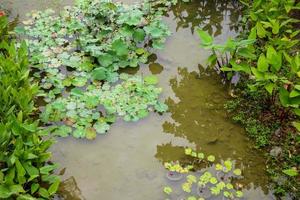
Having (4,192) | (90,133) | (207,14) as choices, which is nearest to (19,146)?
(4,192)

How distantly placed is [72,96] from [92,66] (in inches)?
23.6

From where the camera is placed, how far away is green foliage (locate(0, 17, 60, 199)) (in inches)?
151

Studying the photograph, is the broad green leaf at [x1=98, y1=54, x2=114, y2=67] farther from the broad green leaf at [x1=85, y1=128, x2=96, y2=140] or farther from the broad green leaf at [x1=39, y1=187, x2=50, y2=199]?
the broad green leaf at [x1=39, y1=187, x2=50, y2=199]

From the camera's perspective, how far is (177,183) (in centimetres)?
457

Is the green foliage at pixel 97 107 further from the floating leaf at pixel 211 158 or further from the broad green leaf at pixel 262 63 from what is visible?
the broad green leaf at pixel 262 63

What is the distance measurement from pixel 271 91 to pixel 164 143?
1405 mm

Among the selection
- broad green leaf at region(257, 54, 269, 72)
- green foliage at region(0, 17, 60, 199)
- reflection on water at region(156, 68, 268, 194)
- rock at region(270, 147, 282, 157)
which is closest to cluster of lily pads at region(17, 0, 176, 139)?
reflection on water at region(156, 68, 268, 194)

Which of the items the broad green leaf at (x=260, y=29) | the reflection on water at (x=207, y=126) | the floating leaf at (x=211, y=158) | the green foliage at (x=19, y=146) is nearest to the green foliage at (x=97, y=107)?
the reflection on water at (x=207, y=126)

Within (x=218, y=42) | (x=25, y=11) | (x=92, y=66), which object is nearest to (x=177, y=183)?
(x=92, y=66)

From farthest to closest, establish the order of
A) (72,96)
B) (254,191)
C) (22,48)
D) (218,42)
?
(218,42), (72,96), (22,48), (254,191)

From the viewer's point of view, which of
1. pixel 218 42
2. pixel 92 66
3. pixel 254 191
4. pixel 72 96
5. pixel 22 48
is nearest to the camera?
pixel 254 191

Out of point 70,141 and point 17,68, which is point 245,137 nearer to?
point 70,141

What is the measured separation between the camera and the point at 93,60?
587cm

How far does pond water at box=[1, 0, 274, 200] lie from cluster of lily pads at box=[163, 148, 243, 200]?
107mm
